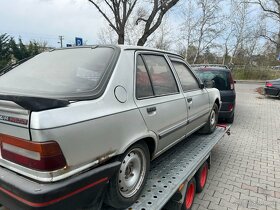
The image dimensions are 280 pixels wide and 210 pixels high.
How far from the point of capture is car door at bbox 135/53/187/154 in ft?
8.30

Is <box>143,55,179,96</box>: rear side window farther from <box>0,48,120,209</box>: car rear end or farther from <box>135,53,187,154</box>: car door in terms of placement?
<box>0,48,120,209</box>: car rear end

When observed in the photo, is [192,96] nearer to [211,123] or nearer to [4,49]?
[211,123]

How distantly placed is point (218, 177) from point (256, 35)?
33.3 meters

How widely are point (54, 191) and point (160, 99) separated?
5.06 ft

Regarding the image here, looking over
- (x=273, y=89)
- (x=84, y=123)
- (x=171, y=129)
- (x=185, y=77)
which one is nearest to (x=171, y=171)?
(x=171, y=129)

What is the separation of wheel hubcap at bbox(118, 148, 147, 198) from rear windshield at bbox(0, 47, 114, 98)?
2.40 ft

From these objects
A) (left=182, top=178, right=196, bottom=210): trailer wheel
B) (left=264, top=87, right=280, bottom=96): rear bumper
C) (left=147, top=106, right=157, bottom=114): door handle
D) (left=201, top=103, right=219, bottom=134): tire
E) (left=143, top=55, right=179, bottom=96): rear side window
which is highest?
(left=143, top=55, right=179, bottom=96): rear side window

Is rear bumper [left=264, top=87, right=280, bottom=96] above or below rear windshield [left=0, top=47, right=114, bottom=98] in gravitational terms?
below

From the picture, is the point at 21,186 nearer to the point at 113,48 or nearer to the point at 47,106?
the point at 47,106

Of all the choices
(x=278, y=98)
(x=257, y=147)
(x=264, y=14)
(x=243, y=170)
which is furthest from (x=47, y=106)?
(x=264, y=14)

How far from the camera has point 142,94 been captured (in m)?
2.53

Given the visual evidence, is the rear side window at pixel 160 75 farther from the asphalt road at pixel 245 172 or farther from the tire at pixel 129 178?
the asphalt road at pixel 245 172

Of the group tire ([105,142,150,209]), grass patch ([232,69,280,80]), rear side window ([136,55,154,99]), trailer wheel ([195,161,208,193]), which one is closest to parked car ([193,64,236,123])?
trailer wheel ([195,161,208,193])

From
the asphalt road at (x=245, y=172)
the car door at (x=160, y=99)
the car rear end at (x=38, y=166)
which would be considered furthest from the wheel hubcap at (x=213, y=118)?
the car rear end at (x=38, y=166)
